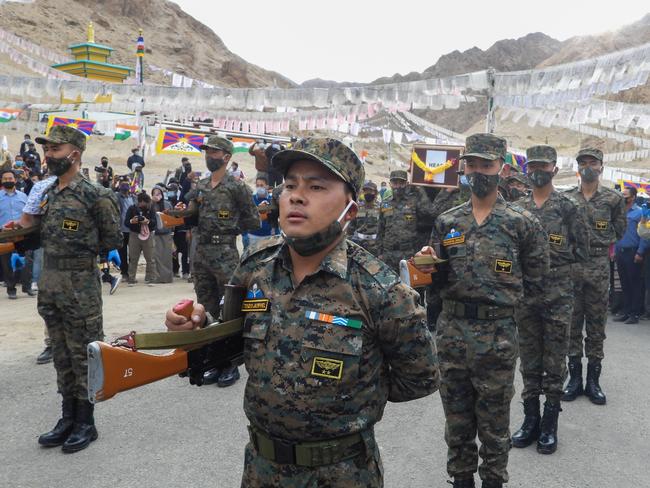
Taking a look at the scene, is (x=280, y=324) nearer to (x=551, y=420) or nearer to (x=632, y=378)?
(x=551, y=420)

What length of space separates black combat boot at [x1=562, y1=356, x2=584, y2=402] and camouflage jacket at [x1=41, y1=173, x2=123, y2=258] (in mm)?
4369

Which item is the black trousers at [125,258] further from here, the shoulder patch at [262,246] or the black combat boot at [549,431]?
the shoulder patch at [262,246]

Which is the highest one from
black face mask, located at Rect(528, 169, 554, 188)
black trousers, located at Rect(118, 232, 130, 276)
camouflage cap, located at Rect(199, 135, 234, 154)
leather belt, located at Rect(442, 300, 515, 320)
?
camouflage cap, located at Rect(199, 135, 234, 154)

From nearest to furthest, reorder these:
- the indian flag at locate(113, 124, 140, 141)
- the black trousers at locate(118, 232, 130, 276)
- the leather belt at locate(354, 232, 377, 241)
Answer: the leather belt at locate(354, 232, 377, 241) < the black trousers at locate(118, 232, 130, 276) < the indian flag at locate(113, 124, 140, 141)

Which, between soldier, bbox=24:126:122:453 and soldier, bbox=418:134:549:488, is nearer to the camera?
soldier, bbox=418:134:549:488

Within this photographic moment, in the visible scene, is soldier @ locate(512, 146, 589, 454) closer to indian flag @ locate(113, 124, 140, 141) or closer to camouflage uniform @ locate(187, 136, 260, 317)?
camouflage uniform @ locate(187, 136, 260, 317)

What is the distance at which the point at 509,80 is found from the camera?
12336mm

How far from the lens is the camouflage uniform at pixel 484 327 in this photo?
3203 mm

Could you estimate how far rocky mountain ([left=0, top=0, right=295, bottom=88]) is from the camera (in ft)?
243

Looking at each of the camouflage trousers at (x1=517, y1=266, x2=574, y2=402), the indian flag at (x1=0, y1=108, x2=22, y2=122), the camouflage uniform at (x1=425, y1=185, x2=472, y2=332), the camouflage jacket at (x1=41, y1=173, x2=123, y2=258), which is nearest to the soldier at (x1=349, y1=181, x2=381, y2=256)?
the camouflage uniform at (x1=425, y1=185, x2=472, y2=332)

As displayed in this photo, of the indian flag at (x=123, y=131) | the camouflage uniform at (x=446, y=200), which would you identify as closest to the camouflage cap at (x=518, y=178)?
the camouflage uniform at (x=446, y=200)

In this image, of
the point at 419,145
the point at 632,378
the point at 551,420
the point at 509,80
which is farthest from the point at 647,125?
the point at 551,420

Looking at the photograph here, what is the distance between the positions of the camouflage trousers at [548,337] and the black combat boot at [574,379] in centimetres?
114

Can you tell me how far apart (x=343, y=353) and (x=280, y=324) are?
244 mm
